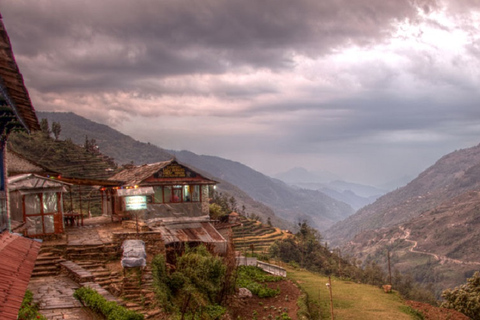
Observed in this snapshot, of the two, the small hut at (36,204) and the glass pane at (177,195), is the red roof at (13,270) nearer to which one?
the small hut at (36,204)

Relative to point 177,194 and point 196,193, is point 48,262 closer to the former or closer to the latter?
point 177,194

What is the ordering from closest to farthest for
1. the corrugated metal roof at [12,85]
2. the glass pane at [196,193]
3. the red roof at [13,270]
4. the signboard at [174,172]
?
the red roof at [13,270], the corrugated metal roof at [12,85], the signboard at [174,172], the glass pane at [196,193]

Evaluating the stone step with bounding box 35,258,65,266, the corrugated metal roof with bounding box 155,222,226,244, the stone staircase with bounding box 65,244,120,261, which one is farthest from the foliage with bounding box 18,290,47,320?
the corrugated metal roof with bounding box 155,222,226,244

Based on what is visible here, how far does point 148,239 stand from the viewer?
706 inches

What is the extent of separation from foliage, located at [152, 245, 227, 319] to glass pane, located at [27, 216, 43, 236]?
542 cm

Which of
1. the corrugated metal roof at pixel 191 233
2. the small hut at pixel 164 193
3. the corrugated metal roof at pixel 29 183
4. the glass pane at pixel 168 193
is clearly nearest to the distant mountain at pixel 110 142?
the small hut at pixel 164 193

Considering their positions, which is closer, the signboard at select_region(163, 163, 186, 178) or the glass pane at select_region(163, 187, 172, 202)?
the glass pane at select_region(163, 187, 172, 202)

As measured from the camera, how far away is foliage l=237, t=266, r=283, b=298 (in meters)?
21.6

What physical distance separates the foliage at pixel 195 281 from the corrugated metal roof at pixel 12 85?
30.5ft

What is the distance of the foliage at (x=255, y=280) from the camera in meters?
21.6

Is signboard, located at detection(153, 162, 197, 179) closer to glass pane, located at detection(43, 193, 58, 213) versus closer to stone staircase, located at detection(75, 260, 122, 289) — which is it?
glass pane, located at detection(43, 193, 58, 213)

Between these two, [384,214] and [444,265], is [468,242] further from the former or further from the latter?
[384,214]

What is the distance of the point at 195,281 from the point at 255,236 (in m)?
48.9

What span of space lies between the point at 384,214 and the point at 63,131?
14332 cm
